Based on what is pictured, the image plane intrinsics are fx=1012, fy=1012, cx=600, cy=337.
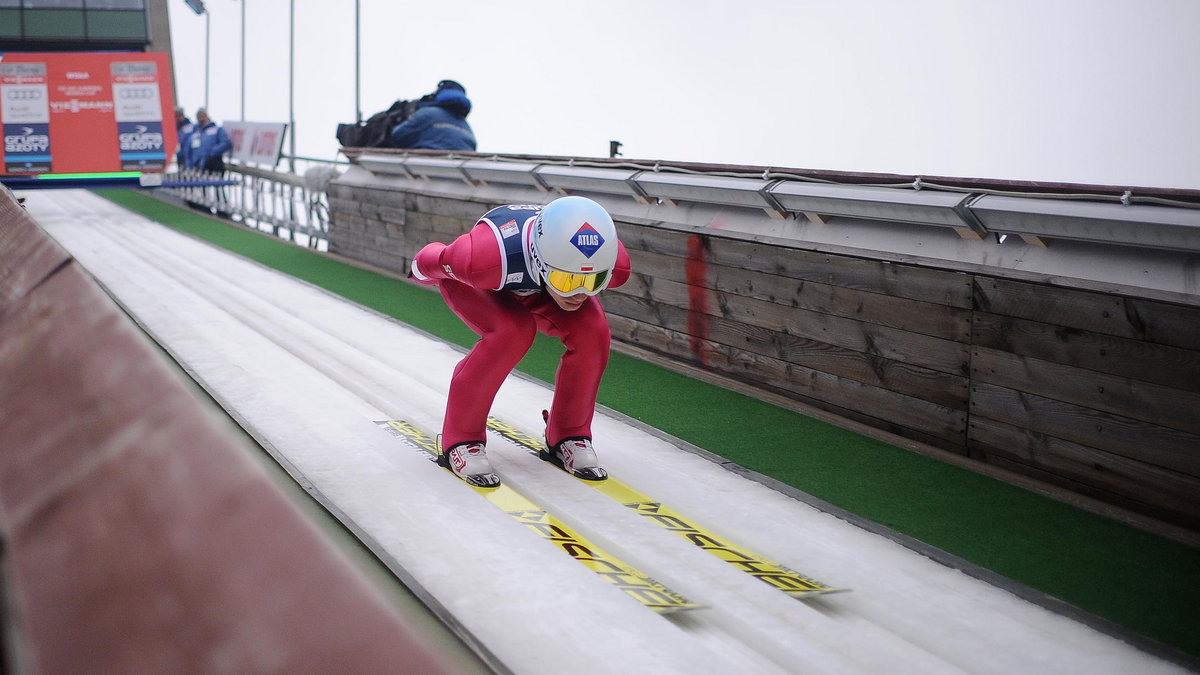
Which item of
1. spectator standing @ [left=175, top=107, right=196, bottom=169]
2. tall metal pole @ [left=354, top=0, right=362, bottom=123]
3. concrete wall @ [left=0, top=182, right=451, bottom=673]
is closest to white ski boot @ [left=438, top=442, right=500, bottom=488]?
concrete wall @ [left=0, top=182, right=451, bottom=673]

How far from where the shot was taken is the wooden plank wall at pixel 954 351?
13.1ft

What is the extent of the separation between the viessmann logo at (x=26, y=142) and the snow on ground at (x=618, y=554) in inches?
419

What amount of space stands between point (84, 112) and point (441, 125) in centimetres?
689

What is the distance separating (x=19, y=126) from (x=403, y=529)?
14.2 meters

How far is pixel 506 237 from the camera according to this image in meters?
4.21

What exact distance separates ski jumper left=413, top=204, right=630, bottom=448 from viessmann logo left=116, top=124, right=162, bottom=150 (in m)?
13.2

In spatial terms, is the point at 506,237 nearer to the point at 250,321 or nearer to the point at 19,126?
the point at 250,321

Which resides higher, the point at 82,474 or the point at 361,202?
the point at 82,474

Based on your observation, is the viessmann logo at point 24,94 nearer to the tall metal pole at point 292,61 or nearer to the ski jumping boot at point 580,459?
the tall metal pole at point 292,61

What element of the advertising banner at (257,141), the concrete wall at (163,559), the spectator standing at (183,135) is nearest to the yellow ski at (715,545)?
the concrete wall at (163,559)

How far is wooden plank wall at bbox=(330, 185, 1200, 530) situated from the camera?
3996mm

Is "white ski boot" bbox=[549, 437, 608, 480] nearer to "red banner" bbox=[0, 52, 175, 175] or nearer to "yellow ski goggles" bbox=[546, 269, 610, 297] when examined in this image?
"yellow ski goggles" bbox=[546, 269, 610, 297]

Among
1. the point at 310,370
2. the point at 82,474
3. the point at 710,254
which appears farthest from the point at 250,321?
the point at 82,474

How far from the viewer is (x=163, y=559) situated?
34.0 inches
